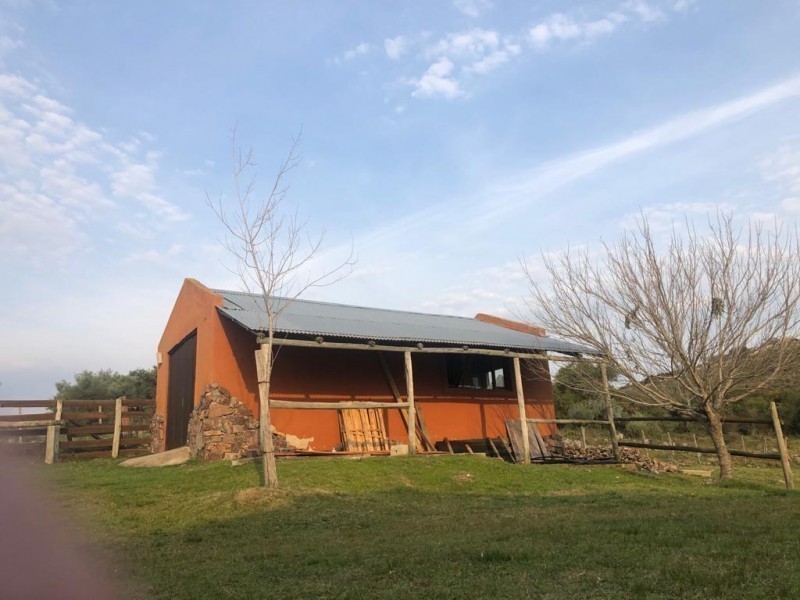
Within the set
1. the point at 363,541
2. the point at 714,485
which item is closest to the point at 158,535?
the point at 363,541

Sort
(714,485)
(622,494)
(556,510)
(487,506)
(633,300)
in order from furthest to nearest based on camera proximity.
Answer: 1. (633,300)
2. (714,485)
3. (622,494)
4. (487,506)
5. (556,510)

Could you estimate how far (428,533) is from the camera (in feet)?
20.9

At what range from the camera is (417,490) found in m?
9.99

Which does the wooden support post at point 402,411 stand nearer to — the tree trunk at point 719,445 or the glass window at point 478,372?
the glass window at point 478,372

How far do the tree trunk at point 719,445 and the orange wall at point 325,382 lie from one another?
13.1 feet

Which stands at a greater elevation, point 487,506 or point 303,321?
point 303,321

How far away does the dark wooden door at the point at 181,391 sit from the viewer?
14.9 metres

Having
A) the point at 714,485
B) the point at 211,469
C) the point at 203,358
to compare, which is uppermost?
the point at 203,358

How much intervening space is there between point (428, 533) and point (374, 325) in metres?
9.13

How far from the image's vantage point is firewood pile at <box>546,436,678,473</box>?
15.0m

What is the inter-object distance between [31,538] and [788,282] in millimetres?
13612

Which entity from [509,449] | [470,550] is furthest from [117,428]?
[470,550]

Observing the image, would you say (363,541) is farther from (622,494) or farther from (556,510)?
(622,494)

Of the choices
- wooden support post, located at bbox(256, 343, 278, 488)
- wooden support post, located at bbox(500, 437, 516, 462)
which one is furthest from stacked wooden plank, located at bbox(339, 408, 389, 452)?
wooden support post, located at bbox(256, 343, 278, 488)
